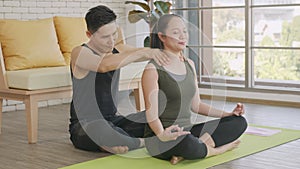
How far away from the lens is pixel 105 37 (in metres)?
2.71

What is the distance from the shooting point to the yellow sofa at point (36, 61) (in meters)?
3.13

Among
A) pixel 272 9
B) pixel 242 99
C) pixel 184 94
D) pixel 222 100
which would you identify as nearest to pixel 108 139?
pixel 184 94

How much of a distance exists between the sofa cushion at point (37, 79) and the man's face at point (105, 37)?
58cm

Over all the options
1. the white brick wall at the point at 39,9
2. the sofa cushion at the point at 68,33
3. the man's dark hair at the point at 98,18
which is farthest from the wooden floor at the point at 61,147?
the man's dark hair at the point at 98,18

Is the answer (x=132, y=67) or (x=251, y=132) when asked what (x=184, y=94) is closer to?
(x=251, y=132)

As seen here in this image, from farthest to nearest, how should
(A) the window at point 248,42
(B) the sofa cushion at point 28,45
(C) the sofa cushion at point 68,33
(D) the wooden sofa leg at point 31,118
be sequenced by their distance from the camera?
1. (A) the window at point 248,42
2. (C) the sofa cushion at point 68,33
3. (B) the sofa cushion at point 28,45
4. (D) the wooden sofa leg at point 31,118

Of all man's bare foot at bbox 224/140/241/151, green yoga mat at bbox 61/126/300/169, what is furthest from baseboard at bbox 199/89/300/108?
man's bare foot at bbox 224/140/241/151

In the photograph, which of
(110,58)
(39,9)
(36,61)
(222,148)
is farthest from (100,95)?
(39,9)

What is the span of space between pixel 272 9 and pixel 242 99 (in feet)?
2.78

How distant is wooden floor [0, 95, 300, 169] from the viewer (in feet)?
8.23

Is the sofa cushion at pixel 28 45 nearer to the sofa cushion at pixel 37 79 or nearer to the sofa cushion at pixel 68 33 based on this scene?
the sofa cushion at pixel 68 33

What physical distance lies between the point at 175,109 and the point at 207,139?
0.83 ft

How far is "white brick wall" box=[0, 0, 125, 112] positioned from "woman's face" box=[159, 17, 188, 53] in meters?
1.85

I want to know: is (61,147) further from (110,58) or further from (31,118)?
(110,58)
